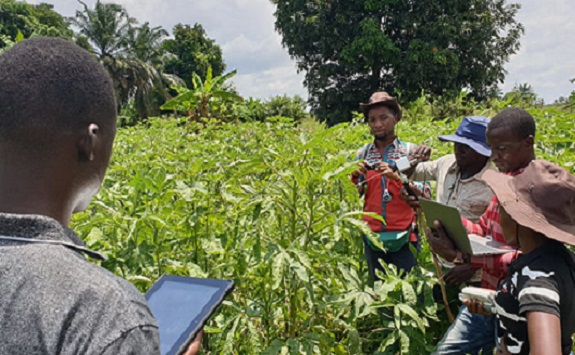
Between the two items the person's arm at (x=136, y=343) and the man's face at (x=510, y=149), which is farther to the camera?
the man's face at (x=510, y=149)

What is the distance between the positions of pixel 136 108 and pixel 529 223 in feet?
95.3

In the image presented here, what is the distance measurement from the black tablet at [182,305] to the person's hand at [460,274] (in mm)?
1631

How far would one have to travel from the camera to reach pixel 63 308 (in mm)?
746

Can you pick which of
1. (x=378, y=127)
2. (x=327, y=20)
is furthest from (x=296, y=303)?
(x=327, y=20)

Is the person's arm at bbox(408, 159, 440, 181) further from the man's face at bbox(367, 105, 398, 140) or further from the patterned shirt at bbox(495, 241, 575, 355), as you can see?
the patterned shirt at bbox(495, 241, 575, 355)

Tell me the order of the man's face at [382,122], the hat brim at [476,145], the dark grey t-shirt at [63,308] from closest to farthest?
the dark grey t-shirt at [63,308], the hat brim at [476,145], the man's face at [382,122]

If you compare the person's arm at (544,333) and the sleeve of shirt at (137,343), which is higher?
the sleeve of shirt at (137,343)

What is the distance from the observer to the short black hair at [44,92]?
833 millimetres

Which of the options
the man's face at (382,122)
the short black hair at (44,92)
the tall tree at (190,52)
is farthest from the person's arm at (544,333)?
the tall tree at (190,52)

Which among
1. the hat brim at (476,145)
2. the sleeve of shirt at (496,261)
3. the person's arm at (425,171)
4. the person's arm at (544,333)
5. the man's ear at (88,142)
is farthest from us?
the person's arm at (425,171)

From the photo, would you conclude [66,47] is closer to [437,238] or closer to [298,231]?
[298,231]

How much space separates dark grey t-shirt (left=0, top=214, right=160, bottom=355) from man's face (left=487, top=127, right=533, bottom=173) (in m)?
2.01

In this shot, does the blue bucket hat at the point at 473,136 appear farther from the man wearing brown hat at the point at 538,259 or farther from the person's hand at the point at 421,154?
the man wearing brown hat at the point at 538,259

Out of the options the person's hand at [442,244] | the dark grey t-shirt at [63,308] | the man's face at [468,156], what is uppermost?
the dark grey t-shirt at [63,308]
